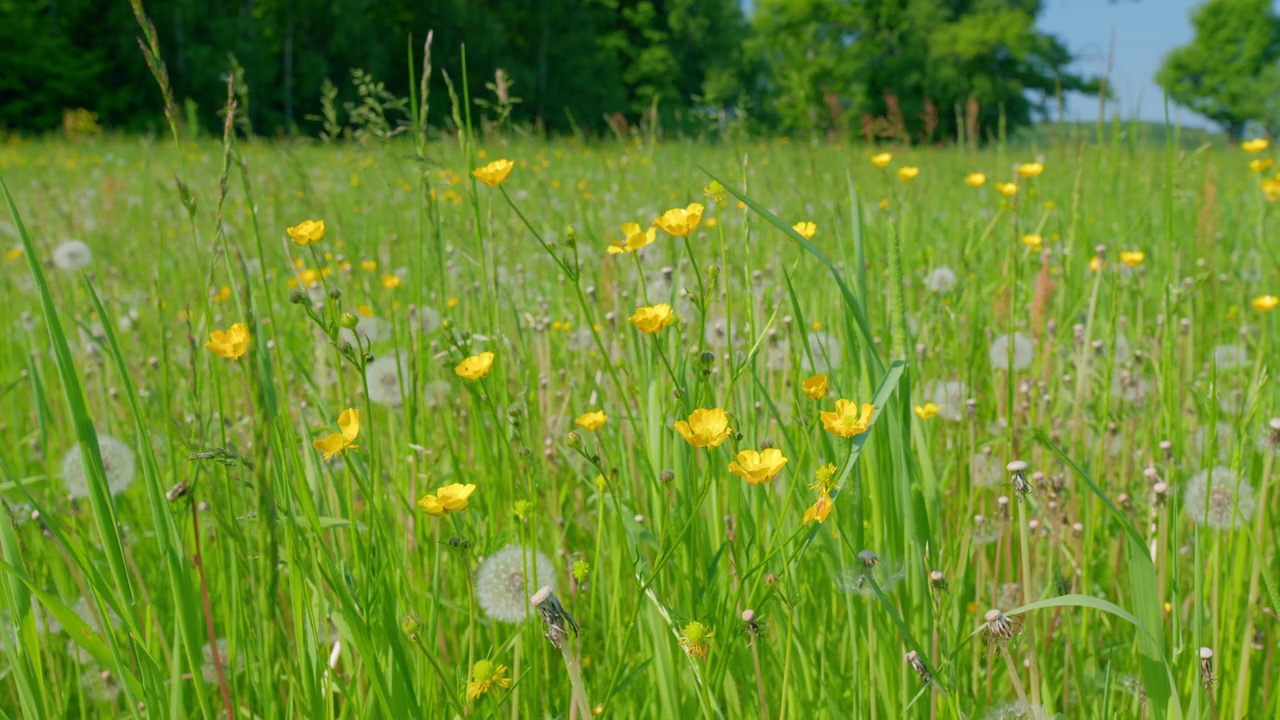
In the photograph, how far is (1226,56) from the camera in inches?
1511

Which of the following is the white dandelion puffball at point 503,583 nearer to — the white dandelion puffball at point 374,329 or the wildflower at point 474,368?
the wildflower at point 474,368

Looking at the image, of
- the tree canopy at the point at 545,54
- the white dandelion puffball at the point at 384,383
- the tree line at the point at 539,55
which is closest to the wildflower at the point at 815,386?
the white dandelion puffball at the point at 384,383

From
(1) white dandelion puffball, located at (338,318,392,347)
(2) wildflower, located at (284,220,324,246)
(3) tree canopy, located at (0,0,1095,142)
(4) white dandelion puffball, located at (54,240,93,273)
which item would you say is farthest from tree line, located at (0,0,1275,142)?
(2) wildflower, located at (284,220,324,246)

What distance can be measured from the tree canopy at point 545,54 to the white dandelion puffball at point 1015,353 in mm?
12899

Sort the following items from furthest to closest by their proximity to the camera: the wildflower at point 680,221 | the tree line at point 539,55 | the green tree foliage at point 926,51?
the green tree foliage at point 926,51
the tree line at point 539,55
the wildflower at point 680,221

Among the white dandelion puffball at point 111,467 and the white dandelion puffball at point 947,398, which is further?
the white dandelion puffball at point 947,398

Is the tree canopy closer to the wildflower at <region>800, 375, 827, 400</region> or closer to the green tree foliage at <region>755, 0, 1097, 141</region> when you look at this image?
the green tree foliage at <region>755, 0, 1097, 141</region>

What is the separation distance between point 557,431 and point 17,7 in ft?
69.2

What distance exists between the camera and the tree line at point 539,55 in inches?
701

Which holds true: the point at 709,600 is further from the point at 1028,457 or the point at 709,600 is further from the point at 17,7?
the point at 17,7

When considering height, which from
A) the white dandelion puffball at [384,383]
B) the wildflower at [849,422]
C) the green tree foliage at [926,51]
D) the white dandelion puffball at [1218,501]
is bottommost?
the white dandelion puffball at [1218,501]

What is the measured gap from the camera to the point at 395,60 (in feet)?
74.2

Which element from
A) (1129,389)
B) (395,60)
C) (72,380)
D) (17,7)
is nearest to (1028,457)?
(1129,389)

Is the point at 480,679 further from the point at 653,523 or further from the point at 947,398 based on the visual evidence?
the point at 947,398
